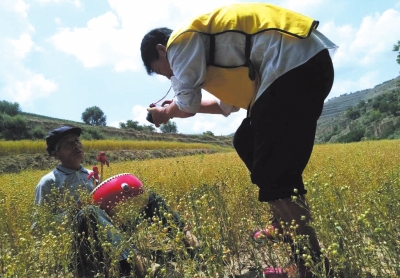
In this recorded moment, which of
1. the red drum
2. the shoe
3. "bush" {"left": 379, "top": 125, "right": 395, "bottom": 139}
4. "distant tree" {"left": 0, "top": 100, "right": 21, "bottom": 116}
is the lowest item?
"bush" {"left": 379, "top": 125, "right": 395, "bottom": 139}

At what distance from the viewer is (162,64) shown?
2.46m

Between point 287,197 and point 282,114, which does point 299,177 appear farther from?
point 282,114

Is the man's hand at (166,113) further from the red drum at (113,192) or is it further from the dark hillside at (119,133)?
the dark hillside at (119,133)

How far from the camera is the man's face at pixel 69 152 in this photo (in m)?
3.51

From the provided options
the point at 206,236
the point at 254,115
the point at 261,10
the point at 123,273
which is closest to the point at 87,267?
the point at 123,273

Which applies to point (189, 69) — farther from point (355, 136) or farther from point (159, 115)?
point (355, 136)

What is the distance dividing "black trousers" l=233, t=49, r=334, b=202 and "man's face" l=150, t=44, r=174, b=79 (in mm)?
749

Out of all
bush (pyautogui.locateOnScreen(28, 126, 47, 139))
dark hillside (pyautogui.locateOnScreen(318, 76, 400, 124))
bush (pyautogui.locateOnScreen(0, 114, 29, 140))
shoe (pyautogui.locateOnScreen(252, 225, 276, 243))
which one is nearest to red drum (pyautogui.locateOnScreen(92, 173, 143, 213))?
shoe (pyautogui.locateOnScreen(252, 225, 276, 243))

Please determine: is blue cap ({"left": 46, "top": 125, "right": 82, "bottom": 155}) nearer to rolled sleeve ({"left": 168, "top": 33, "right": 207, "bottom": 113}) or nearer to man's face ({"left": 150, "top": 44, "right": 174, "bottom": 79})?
man's face ({"left": 150, "top": 44, "right": 174, "bottom": 79})

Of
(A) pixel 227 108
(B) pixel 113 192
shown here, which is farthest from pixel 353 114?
(B) pixel 113 192

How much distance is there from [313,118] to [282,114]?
0.67 ft

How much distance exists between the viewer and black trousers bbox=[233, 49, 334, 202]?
6.26 feet

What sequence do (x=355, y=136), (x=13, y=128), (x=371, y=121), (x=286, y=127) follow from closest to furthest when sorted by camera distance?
1. (x=286, y=127)
2. (x=13, y=128)
3. (x=355, y=136)
4. (x=371, y=121)

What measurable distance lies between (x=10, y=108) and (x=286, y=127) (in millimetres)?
55202
